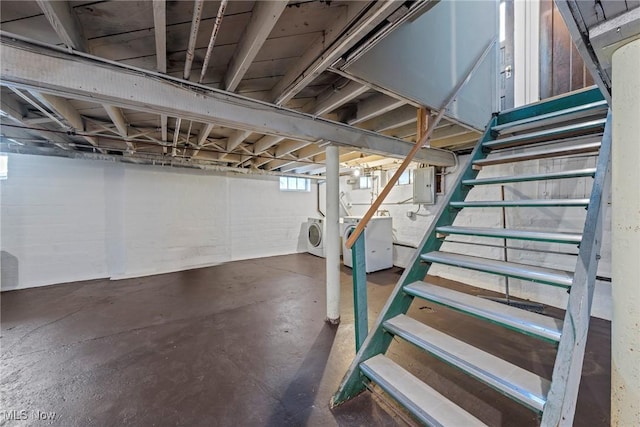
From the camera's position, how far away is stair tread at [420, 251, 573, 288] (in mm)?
1132

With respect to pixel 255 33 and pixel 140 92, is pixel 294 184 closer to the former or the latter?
pixel 140 92

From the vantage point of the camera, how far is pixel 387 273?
4699mm

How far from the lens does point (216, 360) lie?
7.00 feet

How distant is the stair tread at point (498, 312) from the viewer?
105cm

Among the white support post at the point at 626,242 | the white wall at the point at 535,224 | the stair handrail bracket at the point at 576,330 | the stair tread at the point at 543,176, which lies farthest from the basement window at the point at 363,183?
the white support post at the point at 626,242

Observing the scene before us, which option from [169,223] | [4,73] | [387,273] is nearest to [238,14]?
[4,73]

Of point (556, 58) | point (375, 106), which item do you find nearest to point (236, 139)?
point (375, 106)

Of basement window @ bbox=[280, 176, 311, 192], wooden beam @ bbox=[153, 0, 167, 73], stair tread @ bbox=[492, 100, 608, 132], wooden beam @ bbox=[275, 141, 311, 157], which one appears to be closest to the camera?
wooden beam @ bbox=[153, 0, 167, 73]

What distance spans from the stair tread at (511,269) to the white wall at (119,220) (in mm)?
5090

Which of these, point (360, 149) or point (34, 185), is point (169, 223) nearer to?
point (34, 185)

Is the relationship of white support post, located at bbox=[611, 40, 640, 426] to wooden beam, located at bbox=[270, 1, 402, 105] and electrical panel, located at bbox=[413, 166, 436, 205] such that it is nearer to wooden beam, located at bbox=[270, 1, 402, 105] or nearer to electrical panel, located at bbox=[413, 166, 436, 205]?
wooden beam, located at bbox=[270, 1, 402, 105]

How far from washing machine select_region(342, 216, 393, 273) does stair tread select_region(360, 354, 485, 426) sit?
3185 millimetres

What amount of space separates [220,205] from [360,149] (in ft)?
13.3

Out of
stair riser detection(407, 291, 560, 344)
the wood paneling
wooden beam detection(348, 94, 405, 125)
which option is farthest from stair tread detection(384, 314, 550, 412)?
the wood paneling
